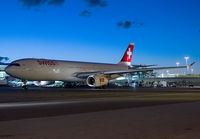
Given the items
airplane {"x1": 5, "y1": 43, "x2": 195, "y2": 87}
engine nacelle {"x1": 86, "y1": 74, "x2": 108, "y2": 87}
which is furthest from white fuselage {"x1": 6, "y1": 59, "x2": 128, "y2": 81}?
engine nacelle {"x1": 86, "y1": 74, "x2": 108, "y2": 87}

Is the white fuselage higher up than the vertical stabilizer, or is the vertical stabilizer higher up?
the vertical stabilizer

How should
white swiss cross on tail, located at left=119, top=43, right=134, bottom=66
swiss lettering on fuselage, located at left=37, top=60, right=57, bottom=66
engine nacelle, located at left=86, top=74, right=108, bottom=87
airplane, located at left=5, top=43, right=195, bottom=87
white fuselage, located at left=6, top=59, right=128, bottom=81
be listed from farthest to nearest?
white swiss cross on tail, located at left=119, top=43, right=134, bottom=66 → engine nacelle, located at left=86, top=74, right=108, bottom=87 → swiss lettering on fuselage, located at left=37, top=60, right=57, bottom=66 → airplane, located at left=5, top=43, right=195, bottom=87 → white fuselage, located at left=6, top=59, right=128, bottom=81

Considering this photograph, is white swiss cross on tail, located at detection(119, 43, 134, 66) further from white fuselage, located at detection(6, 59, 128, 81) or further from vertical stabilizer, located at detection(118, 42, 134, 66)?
white fuselage, located at detection(6, 59, 128, 81)

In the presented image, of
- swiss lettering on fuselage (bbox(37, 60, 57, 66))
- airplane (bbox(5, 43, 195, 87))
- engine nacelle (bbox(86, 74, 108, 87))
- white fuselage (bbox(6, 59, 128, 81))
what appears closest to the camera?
white fuselage (bbox(6, 59, 128, 81))

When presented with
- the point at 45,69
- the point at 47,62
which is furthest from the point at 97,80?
the point at 47,62

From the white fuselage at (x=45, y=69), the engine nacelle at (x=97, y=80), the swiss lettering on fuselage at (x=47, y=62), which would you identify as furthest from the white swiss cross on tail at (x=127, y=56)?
the swiss lettering on fuselage at (x=47, y=62)

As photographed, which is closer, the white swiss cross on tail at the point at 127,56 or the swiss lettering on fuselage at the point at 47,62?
the swiss lettering on fuselage at the point at 47,62

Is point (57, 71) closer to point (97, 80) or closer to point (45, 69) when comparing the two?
point (45, 69)

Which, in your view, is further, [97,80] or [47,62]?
[47,62]

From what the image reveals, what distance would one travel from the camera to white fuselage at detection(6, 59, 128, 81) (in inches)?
1347

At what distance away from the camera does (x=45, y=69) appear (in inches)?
1430

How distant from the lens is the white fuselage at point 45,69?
34219 millimetres

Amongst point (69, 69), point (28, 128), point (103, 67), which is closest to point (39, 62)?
point (69, 69)

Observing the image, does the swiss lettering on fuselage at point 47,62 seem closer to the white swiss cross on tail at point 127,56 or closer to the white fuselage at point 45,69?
the white fuselage at point 45,69
